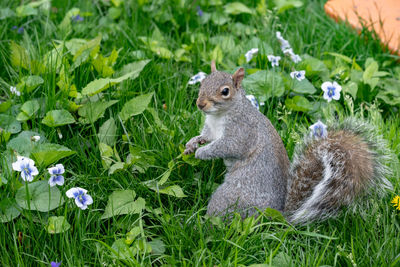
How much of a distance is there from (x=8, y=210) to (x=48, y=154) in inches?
9.8

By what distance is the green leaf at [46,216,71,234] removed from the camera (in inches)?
70.9

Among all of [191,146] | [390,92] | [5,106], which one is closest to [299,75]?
[390,92]

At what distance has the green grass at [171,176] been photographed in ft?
5.94

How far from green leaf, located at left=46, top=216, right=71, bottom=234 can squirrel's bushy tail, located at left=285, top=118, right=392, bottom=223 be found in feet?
2.65

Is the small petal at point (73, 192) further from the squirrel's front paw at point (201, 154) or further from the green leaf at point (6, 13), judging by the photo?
the green leaf at point (6, 13)

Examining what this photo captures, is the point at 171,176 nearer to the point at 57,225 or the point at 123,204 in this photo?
the point at 123,204

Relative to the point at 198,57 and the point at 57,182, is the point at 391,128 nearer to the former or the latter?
the point at 198,57

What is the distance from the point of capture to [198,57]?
2969mm

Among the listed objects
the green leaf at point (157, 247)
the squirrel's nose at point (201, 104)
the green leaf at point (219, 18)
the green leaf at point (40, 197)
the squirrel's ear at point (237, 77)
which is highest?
the squirrel's ear at point (237, 77)

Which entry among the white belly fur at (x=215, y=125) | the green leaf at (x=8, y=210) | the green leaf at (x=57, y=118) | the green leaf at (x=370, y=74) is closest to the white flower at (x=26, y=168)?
the green leaf at (x=8, y=210)

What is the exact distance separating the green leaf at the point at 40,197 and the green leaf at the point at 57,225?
52mm

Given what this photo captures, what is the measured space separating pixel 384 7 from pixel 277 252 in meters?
2.24

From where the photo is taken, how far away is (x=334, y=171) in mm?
1897

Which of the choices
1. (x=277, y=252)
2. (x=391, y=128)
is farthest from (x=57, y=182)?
(x=391, y=128)
